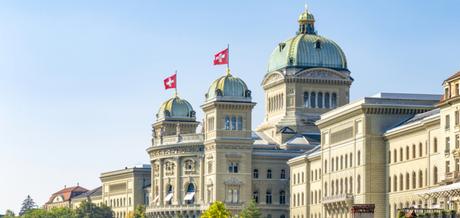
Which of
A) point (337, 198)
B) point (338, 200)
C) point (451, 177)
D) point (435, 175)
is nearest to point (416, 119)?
point (435, 175)

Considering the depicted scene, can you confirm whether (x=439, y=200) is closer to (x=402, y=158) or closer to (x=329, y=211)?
(x=402, y=158)

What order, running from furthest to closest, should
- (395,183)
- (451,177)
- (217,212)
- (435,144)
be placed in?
(217,212) → (395,183) → (435,144) → (451,177)

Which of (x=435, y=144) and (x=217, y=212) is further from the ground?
(x=435, y=144)

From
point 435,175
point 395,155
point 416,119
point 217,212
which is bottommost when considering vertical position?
point 217,212

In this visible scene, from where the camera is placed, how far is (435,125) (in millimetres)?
156875

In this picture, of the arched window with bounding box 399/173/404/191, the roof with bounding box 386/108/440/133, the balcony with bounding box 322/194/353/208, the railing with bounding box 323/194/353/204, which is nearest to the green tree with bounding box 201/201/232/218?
the balcony with bounding box 322/194/353/208

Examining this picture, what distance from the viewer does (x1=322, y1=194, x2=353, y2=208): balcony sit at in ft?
594

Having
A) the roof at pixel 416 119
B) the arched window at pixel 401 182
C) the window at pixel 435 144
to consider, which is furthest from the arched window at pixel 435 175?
the arched window at pixel 401 182

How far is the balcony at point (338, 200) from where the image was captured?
594 feet

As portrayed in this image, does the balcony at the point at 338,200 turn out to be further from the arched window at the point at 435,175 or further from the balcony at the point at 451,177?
the balcony at the point at 451,177

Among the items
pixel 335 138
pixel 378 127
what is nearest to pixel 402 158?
pixel 378 127

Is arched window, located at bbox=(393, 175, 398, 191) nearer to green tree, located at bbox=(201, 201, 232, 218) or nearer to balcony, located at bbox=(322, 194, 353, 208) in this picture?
balcony, located at bbox=(322, 194, 353, 208)

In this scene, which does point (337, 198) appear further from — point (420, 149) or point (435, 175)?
point (435, 175)

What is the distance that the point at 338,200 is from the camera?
18625cm
